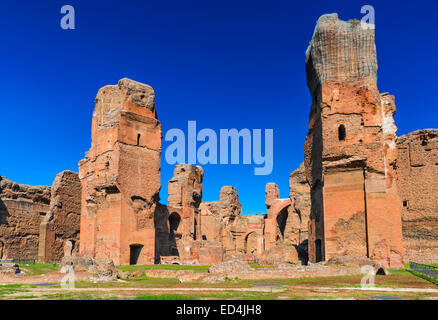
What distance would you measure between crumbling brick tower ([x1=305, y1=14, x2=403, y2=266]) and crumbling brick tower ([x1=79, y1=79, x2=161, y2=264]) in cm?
978

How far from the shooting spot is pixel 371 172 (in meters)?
17.9

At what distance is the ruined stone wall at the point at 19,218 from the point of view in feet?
80.1

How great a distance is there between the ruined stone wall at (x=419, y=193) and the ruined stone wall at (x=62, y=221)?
64.1 ft

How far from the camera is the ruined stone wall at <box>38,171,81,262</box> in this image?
24406 millimetres

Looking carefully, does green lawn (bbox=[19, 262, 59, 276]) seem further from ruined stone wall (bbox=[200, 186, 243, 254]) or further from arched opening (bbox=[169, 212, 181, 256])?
ruined stone wall (bbox=[200, 186, 243, 254])

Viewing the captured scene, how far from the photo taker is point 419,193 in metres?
21.5

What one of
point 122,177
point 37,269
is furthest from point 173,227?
point 37,269

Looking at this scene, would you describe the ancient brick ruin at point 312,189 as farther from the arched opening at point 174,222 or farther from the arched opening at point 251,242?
the arched opening at point 251,242

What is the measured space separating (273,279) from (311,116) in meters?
11.7

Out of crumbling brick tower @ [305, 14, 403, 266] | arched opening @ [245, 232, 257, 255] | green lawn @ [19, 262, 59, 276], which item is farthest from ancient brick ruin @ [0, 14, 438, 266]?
arched opening @ [245, 232, 257, 255]

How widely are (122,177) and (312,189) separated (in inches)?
404

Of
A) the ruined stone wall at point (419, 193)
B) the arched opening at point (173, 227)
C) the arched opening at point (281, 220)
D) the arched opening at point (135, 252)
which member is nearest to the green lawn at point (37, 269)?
the arched opening at point (135, 252)
